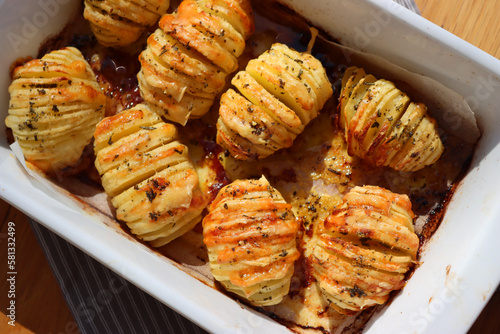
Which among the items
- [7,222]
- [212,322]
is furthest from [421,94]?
[7,222]

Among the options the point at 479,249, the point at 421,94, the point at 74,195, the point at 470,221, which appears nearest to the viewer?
the point at 479,249

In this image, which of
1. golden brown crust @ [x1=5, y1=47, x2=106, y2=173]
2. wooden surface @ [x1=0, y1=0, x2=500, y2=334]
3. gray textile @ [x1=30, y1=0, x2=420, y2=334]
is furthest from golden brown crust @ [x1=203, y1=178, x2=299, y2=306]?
wooden surface @ [x1=0, y1=0, x2=500, y2=334]

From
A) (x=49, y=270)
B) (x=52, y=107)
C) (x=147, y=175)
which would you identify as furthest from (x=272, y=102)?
(x=49, y=270)

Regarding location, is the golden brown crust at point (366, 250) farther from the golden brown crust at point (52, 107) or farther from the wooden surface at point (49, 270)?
the golden brown crust at point (52, 107)

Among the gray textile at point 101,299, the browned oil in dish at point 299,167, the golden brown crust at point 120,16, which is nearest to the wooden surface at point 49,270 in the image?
the gray textile at point 101,299

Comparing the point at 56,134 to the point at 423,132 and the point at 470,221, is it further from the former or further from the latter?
the point at 470,221

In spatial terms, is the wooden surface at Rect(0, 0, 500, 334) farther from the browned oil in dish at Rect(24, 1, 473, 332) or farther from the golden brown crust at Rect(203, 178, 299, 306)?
the golden brown crust at Rect(203, 178, 299, 306)

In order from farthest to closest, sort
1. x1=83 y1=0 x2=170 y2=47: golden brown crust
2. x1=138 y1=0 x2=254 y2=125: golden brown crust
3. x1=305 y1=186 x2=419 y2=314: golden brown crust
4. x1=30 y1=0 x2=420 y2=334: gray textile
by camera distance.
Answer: x1=30 y1=0 x2=420 y2=334: gray textile → x1=83 y1=0 x2=170 y2=47: golden brown crust → x1=138 y1=0 x2=254 y2=125: golden brown crust → x1=305 y1=186 x2=419 y2=314: golden brown crust

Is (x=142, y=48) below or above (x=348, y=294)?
above
